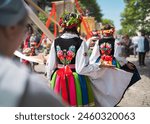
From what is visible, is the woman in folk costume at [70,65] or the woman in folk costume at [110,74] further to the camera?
the woman in folk costume at [110,74]

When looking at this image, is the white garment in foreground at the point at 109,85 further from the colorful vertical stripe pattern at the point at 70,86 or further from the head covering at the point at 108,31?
the head covering at the point at 108,31

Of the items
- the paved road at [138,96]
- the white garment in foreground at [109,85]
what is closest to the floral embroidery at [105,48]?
the white garment in foreground at [109,85]

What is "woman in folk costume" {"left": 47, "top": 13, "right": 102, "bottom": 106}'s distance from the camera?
4.04m

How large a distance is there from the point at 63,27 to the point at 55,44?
0.24 m

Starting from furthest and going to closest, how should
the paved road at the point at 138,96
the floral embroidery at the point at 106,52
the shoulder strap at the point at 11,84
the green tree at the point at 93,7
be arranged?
the green tree at the point at 93,7 → the paved road at the point at 138,96 → the floral embroidery at the point at 106,52 → the shoulder strap at the point at 11,84

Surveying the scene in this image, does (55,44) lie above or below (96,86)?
above

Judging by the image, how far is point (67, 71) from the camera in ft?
Result: 13.4

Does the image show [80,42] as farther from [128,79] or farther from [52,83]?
[128,79]

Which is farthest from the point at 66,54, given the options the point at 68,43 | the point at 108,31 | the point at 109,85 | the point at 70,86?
the point at 108,31

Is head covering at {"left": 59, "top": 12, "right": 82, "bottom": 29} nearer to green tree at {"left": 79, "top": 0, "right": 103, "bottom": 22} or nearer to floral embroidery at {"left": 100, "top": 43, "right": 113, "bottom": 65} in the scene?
floral embroidery at {"left": 100, "top": 43, "right": 113, "bottom": 65}

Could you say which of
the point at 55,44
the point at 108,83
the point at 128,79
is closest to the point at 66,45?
the point at 55,44

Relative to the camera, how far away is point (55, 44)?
411 cm

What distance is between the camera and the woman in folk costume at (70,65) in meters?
4.04

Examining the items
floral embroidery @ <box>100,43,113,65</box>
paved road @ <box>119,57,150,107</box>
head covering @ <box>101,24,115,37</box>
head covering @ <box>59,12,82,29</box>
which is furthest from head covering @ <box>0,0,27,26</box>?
paved road @ <box>119,57,150,107</box>
